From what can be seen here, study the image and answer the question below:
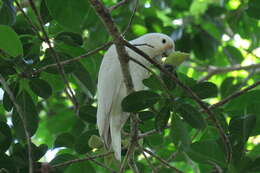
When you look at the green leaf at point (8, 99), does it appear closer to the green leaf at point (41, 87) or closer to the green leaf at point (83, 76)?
the green leaf at point (41, 87)

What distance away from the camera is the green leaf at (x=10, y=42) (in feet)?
6.68

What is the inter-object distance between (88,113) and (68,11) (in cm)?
78

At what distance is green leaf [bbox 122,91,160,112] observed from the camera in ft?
6.46

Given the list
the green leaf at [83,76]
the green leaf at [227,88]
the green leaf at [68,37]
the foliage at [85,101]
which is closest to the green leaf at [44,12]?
the foliage at [85,101]

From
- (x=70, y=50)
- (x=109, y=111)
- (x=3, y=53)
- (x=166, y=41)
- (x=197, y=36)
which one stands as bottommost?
(x=197, y=36)

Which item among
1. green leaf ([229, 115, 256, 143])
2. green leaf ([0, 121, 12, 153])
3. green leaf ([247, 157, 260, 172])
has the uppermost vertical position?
green leaf ([0, 121, 12, 153])

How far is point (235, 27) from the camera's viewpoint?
386cm

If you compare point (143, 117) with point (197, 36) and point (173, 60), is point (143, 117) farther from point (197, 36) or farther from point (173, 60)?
point (197, 36)

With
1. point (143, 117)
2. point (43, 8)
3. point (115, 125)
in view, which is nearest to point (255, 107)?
point (143, 117)

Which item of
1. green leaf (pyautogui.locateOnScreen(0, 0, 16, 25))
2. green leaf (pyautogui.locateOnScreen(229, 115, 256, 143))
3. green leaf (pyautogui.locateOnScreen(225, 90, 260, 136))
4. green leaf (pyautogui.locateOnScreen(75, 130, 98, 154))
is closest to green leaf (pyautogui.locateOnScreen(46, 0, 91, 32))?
green leaf (pyautogui.locateOnScreen(0, 0, 16, 25))

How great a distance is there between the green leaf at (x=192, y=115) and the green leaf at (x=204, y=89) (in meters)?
0.09

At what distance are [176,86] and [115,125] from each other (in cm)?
77

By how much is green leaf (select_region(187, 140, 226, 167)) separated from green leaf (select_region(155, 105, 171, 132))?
0.73 ft

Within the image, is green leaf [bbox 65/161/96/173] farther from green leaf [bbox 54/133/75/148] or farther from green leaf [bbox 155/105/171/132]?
green leaf [bbox 155/105/171/132]
